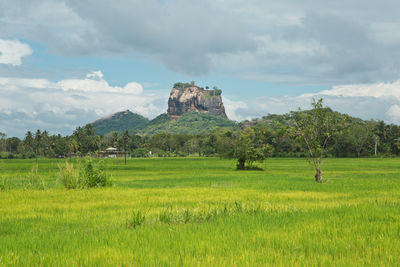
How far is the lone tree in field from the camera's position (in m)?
28.4

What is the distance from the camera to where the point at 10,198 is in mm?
17000

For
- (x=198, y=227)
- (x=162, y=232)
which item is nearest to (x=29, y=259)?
(x=162, y=232)

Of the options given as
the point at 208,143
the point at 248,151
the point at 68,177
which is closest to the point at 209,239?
the point at 68,177

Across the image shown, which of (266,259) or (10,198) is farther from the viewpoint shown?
(10,198)

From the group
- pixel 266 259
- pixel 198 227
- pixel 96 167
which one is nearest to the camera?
pixel 266 259

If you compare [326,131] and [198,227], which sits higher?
[326,131]

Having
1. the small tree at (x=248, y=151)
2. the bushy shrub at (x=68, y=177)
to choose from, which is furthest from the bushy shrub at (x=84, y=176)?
the small tree at (x=248, y=151)

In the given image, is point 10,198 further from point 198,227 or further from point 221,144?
point 221,144

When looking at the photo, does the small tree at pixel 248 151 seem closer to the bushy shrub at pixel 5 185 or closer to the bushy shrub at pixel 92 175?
the bushy shrub at pixel 92 175

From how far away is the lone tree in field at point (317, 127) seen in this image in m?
28.4

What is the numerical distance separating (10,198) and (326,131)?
21.9 m

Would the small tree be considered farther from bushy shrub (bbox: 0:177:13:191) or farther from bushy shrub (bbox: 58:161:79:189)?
bushy shrub (bbox: 0:177:13:191)

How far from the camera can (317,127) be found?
1154 inches

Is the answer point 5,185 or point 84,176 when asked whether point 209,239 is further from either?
point 5,185
